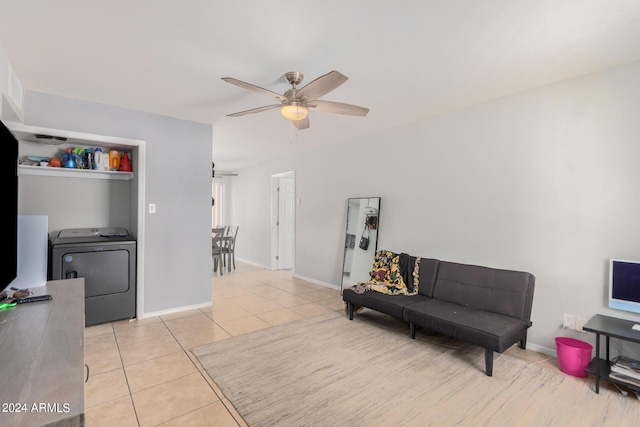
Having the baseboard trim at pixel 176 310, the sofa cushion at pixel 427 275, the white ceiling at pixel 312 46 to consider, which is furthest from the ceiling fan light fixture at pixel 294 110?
the baseboard trim at pixel 176 310

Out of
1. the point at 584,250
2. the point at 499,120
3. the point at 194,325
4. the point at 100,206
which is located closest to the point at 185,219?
the point at 100,206

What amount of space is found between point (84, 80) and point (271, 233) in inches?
168

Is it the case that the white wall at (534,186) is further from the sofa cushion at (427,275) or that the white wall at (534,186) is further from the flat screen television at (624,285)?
the sofa cushion at (427,275)

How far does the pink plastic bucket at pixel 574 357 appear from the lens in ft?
7.70

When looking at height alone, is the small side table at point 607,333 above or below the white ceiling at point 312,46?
below

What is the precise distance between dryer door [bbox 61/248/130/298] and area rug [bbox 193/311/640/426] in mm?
1426

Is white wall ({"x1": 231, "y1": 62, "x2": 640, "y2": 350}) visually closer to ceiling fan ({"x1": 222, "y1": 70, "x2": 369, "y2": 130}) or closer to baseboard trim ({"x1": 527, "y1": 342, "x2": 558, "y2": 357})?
baseboard trim ({"x1": 527, "y1": 342, "x2": 558, "y2": 357})

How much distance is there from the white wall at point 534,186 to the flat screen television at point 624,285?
0.09 metres

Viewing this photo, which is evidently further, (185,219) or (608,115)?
(185,219)

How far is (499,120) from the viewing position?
10.1 ft

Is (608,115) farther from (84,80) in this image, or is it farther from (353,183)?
(84,80)

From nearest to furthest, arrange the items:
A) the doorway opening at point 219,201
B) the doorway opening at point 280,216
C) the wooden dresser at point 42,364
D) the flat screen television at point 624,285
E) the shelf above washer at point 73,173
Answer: the wooden dresser at point 42,364
the flat screen television at point 624,285
the shelf above washer at point 73,173
the doorway opening at point 280,216
the doorway opening at point 219,201

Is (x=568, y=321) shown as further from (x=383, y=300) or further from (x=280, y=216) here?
(x=280, y=216)

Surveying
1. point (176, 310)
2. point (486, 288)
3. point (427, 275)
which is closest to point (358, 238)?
point (427, 275)
